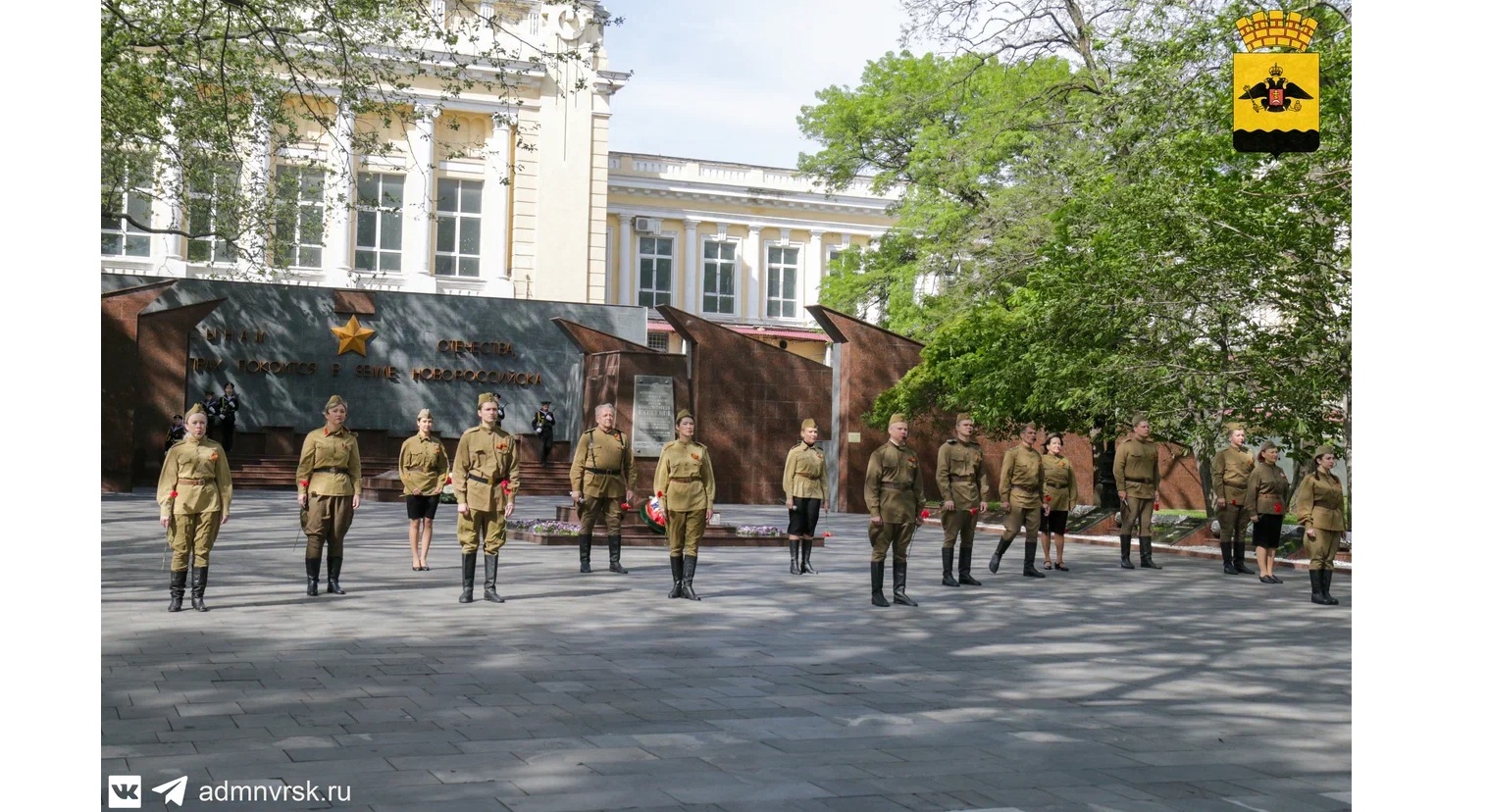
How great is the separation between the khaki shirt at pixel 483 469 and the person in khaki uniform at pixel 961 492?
487 cm

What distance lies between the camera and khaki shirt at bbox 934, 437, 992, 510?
49.2 ft

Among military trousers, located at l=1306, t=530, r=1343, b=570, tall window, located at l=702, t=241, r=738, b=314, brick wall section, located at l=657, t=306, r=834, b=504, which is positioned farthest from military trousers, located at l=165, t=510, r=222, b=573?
tall window, located at l=702, t=241, r=738, b=314

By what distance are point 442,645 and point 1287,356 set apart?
10.8 metres

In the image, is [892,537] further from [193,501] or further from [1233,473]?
[1233,473]

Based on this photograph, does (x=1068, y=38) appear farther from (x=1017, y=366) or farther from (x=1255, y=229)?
(x=1255, y=229)

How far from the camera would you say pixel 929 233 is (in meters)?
29.8

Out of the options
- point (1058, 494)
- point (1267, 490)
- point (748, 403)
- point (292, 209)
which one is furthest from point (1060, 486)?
point (292, 209)

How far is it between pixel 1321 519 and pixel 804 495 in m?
5.38

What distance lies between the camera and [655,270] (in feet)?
169

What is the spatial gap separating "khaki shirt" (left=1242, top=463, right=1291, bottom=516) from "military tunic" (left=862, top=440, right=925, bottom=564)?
5830mm

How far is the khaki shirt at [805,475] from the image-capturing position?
1609 cm

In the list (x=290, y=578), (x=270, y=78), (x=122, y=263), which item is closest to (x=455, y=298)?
(x=122, y=263)

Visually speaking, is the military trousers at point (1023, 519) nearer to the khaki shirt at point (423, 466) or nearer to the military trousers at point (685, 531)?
the military trousers at point (685, 531)

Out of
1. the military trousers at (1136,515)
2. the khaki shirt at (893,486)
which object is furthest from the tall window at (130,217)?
the military trousers at (1136,515)
